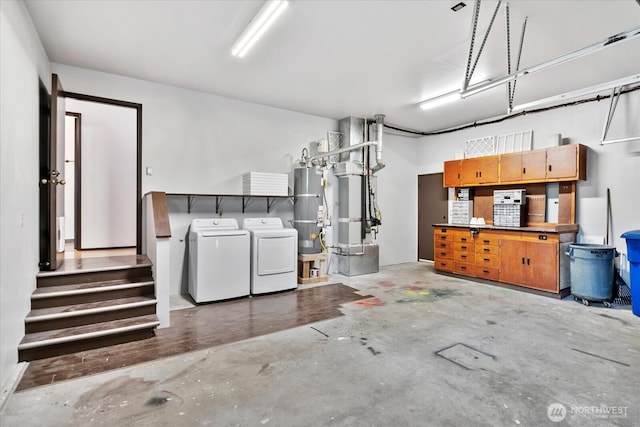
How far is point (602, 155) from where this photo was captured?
4926 millimetres

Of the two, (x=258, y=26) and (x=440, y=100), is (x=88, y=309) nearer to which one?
(x=258, y=26)

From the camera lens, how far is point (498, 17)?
3.04 meters

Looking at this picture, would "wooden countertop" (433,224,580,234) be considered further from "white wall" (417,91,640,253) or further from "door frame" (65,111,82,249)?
"door frame" (65,111,82,249)

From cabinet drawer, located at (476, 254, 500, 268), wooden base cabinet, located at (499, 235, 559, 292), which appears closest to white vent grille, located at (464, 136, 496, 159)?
wooden base cabinet, located at (499, 235, 559, 292)

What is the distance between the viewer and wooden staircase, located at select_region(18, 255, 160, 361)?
2.83m

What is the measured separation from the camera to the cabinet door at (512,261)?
5.06m

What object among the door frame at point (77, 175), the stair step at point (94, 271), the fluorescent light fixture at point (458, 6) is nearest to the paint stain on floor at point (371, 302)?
the stair step at point (94, 271)

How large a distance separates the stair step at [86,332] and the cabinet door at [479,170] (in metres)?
5.80

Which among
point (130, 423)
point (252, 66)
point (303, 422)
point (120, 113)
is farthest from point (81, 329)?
point (120, 113)

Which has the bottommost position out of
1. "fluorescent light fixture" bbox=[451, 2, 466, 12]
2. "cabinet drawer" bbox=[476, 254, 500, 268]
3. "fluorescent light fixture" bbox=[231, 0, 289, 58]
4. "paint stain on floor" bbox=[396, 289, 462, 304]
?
"paint stain on floor" bbox=[396, 289, 462, 304]

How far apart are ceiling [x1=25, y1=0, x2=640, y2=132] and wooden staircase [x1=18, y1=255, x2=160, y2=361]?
254 cm

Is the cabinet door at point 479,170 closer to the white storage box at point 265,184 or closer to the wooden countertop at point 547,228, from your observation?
the wooden countertop at point 547,228

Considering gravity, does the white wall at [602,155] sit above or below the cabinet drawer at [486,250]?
above

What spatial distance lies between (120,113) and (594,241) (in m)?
8.55
